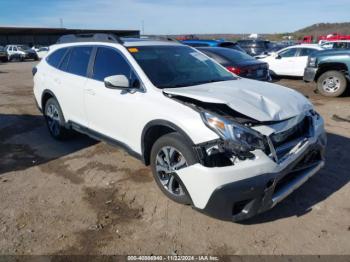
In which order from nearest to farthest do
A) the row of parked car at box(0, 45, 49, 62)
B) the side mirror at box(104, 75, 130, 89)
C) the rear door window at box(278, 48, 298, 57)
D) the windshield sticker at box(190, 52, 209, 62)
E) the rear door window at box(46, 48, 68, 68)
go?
the side mirror at box(104, 75, 130, 89) < the windshield sticker at box(190, 52, 209, 62) < the rear door window at box(46, 48, 68, 68) < the rear door window at box(278, 48, 298, 57) < the row of parked car at box(0, 45, 49, 62)

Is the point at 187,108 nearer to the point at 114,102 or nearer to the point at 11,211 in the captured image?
the point at 114,102

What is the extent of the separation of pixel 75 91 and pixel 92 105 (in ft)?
1.69

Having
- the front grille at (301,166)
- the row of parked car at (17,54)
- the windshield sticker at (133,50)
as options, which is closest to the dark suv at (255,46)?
the windshield sticker at (133,50)

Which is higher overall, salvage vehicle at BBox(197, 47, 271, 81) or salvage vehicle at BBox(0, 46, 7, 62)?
salvage vehicle at BBox(197, 47, 271, 81)

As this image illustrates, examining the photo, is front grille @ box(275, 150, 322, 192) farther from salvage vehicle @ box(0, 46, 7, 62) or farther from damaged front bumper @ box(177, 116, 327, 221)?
salvage vehicle @ box(0, 46, 7, 62)

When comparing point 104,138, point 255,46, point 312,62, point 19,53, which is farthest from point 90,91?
point 19,53

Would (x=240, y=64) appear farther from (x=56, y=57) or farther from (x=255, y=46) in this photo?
(x=255, y=46)

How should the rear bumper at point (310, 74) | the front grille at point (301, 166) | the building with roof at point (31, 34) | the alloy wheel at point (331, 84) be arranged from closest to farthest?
the front grille at point (301, 166) → the alloy wheel at point (331, 84) → the rear bumper at point (310, 74) → the building with roof at point (31, 34)

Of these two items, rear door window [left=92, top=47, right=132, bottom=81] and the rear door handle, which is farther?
the rear door handle

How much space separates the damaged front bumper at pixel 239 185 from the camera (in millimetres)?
2902

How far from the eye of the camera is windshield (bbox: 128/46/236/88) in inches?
159

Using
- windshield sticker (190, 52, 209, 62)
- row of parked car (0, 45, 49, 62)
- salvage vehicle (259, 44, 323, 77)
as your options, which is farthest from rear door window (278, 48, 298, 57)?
row of parked car (0, 45, 49, 62)

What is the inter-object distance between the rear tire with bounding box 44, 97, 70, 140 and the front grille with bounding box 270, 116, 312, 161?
3673 mm

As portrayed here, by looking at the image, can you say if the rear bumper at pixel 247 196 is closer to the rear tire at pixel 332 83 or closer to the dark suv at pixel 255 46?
the rear tire at pixel 332 83
